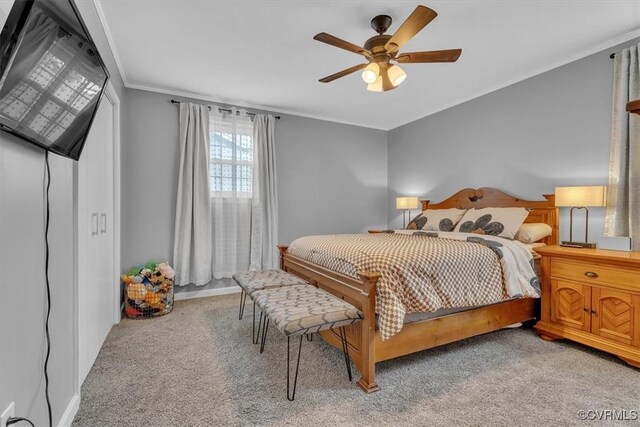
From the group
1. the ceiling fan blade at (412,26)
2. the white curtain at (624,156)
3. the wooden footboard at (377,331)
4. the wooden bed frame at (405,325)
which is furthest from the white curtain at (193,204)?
the white curtain at (624,156)

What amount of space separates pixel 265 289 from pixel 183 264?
175cm

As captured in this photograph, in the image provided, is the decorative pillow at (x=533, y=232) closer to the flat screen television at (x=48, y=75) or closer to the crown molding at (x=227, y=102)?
the crown molding at (x=227, y=102)

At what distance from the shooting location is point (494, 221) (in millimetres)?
3115

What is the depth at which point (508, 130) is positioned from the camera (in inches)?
136

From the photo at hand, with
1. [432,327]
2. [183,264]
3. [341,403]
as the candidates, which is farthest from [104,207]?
[432,327]

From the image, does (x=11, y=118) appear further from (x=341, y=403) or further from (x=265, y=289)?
(x=341, y=403)

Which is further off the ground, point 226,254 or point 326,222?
point 326,222

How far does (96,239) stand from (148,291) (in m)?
0.92

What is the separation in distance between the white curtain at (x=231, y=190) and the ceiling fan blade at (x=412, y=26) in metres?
2.39

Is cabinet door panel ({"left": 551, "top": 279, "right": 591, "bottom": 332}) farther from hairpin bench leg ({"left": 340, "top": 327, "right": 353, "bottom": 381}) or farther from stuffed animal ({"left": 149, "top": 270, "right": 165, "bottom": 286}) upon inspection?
stuffed animal ({"left": 149, "top": 270, "right": 165, "bottom": 286})

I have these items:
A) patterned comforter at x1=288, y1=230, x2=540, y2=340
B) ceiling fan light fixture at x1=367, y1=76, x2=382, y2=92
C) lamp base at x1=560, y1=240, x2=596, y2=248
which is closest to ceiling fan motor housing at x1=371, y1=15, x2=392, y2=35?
ceiling fan light fixture at x1=367, y1=76, x2=382, y2=92

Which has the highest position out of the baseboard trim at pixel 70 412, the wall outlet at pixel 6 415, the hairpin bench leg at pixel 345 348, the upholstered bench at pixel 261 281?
the upholstered bench at pixel 261 281

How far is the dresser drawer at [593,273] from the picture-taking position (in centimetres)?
204

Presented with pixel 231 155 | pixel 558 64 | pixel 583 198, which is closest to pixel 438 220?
pixel 583 198
